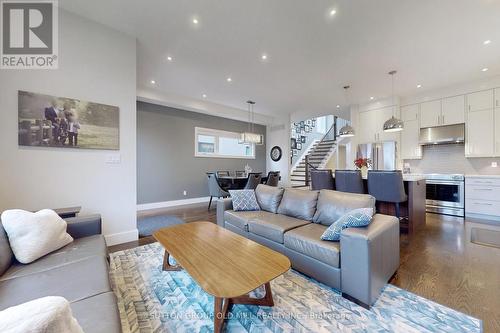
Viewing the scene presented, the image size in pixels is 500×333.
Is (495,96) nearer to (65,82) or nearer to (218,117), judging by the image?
(218,117)

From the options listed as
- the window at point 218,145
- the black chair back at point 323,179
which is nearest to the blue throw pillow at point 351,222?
the black chair back at point 323,179

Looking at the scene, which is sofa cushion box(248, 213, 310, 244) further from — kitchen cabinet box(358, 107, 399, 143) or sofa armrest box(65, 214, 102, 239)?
kitchen cabinet box(358, 107, 399, 143)

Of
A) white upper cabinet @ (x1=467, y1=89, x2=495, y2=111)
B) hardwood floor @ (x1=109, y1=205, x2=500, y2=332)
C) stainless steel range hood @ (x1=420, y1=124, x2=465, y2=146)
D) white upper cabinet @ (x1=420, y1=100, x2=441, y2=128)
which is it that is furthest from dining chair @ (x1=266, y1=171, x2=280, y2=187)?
white upper cabinet @ (x1=467, y1=89, x2=495, y2=111)

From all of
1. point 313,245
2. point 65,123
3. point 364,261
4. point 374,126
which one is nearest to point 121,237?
point 65,123

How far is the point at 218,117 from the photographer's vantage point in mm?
6887

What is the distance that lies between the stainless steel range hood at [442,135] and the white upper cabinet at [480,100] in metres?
0.43

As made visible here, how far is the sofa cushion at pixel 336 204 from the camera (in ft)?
7.21

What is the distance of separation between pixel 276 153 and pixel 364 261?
21.8 feet

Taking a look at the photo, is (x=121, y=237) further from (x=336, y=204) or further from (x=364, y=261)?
(x=364, y=261)

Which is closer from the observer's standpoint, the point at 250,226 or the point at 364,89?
the point at 250,226

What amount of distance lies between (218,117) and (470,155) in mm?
6610

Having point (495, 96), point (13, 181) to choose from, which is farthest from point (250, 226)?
point (495, 96)

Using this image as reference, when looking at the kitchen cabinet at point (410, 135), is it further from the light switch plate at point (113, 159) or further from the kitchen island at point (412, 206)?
the light switch plate at point (113, 159)

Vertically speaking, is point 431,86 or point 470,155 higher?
point 431,86
